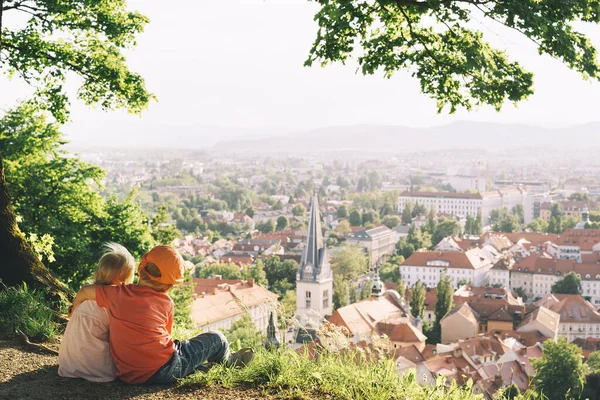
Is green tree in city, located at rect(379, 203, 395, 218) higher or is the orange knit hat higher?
the orange knit hat

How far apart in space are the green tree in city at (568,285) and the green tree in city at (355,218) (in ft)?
152

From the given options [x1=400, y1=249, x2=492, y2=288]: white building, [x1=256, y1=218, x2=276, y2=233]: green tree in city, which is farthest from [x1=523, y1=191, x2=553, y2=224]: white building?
[x1=400, y1=249, x2=492, y2=288]: white building

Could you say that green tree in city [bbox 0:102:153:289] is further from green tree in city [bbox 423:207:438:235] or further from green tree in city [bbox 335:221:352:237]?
green tree in city [bbox 335:221:352:237]

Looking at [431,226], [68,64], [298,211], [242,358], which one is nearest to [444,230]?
[431,226]

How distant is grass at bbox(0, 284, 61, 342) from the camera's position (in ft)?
13.0

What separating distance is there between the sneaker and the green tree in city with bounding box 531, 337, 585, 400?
20.8 m

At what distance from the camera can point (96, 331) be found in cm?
320

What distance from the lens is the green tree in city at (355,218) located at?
9538cm

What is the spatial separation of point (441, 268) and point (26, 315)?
2198 inches

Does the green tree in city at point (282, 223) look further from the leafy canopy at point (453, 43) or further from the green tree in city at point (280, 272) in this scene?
the leafy canopy at point (453, 43)

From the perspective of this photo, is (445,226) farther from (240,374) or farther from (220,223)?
(240,374)

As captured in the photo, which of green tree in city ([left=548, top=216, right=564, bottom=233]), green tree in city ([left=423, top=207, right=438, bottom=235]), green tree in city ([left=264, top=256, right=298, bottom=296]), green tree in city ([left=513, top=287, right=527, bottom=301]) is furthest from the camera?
green tree in city ([left=548, top=216, right=564, bottom=233])

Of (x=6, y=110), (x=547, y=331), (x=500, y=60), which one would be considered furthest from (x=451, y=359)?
(x=500, y=60)

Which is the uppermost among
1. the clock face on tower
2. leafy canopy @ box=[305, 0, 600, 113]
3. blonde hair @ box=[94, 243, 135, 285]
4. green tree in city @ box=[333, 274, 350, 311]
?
leafy canopy @ box=[305, 0, 600, 113]
